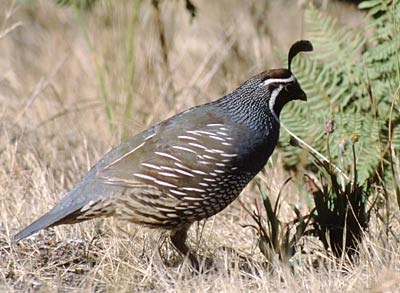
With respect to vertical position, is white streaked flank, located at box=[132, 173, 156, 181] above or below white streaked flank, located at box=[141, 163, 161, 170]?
below

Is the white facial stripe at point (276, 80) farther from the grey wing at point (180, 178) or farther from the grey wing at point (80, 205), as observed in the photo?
the grey wing at point (80, 205)

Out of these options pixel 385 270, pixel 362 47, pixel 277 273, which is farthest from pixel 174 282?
pixel 362 47

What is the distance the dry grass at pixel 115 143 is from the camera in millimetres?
3758

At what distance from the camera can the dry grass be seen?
12.3 feet

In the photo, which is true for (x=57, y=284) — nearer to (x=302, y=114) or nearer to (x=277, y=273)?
(x=277, y=273)

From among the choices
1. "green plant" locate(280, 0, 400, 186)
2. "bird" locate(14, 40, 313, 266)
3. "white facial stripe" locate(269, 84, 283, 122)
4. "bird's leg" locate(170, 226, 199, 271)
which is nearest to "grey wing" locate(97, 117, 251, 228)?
"bird" locate(14, 40, 313, 266)

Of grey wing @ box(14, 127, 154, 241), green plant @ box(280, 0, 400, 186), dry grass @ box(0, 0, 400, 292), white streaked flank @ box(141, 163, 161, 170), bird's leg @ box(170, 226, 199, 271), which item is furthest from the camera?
green plant @ box(280, 0, 400, 186)

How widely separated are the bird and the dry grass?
0.62ft

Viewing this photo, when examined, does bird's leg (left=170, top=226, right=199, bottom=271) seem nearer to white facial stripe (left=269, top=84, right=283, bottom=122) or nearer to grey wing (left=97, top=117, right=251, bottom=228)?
grey wing (left=97, top=117, right=251, bottom=228)

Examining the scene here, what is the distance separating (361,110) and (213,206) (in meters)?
1.66

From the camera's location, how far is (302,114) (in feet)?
18.1

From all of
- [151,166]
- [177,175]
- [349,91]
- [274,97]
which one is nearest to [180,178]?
[177,175]

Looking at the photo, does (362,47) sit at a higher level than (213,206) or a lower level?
higher

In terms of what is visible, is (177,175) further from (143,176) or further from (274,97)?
(274,97)
